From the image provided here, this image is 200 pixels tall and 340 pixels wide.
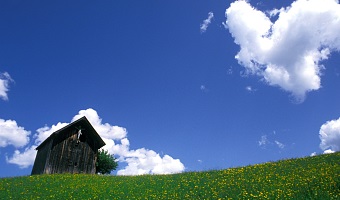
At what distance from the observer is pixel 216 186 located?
21062 millimetres

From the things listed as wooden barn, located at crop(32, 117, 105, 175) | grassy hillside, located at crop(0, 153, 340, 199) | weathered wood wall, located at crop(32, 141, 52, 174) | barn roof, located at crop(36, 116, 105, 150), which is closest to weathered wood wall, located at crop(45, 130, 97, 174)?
wooden barn, located at crop(32, 117, 105, 175)

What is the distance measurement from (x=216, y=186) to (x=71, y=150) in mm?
22997

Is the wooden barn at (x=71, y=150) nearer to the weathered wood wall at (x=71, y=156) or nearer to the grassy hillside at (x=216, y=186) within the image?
the weathered wood wall at (x=71, y=156)

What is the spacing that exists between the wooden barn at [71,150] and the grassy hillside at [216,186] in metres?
7.64

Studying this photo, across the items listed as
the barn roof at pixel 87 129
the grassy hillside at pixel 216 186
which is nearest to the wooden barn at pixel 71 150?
the barn roof at pixel 87 129

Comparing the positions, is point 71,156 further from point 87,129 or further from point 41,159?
point 41,159

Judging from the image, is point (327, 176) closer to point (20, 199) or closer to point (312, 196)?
point (312, 196)

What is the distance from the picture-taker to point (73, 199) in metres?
21.1

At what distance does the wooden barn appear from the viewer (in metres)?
37.4

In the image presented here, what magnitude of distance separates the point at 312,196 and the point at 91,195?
14.0m

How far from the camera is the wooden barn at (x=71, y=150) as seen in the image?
123 feet

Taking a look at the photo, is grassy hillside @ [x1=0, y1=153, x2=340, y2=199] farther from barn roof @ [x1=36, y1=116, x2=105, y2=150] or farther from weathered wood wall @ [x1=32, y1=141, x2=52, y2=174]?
barn roof @ [x1=36, y1=116, x2=105, y2=150]

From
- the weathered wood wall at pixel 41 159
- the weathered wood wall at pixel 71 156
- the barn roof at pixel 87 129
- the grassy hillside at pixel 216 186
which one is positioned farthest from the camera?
the barn roof at pixel 87 129

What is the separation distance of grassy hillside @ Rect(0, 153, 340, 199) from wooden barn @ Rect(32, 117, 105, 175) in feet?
25.1
